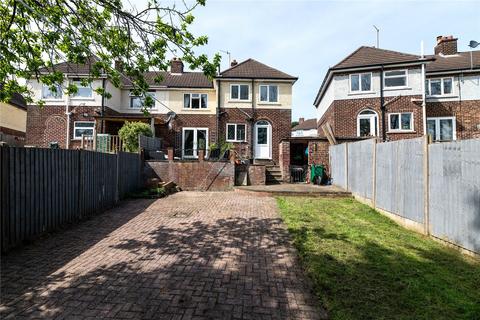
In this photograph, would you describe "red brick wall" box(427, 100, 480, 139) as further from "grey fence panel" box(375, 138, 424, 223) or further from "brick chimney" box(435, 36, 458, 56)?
"grey fence panel" box(375, 138, 424, 223)

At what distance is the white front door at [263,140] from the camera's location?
787 inches

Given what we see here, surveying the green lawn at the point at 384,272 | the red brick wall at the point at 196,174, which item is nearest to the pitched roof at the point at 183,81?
the red brick wall at the point at 196,174

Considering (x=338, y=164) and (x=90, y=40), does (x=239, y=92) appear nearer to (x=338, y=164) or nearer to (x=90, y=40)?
(x=338, y=164)

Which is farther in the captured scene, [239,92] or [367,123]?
[239,92]

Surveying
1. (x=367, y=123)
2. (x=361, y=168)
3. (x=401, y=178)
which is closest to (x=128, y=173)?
(x=361, y=168)

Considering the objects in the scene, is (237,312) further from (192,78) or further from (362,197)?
(192,78)

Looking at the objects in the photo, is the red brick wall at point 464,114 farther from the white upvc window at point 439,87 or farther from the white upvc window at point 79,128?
the white upvc window at point 79,128

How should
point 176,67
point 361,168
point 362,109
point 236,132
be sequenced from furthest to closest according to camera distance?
point 176,67, point 236,132, point 362,109, point 361,168

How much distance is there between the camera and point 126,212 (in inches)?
354

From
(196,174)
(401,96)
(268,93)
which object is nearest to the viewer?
(196,174)

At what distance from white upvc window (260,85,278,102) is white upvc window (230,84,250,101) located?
43.5 inches

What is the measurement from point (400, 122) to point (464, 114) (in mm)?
5037

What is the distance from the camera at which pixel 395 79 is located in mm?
17969

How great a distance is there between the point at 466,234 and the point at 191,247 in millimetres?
5154
